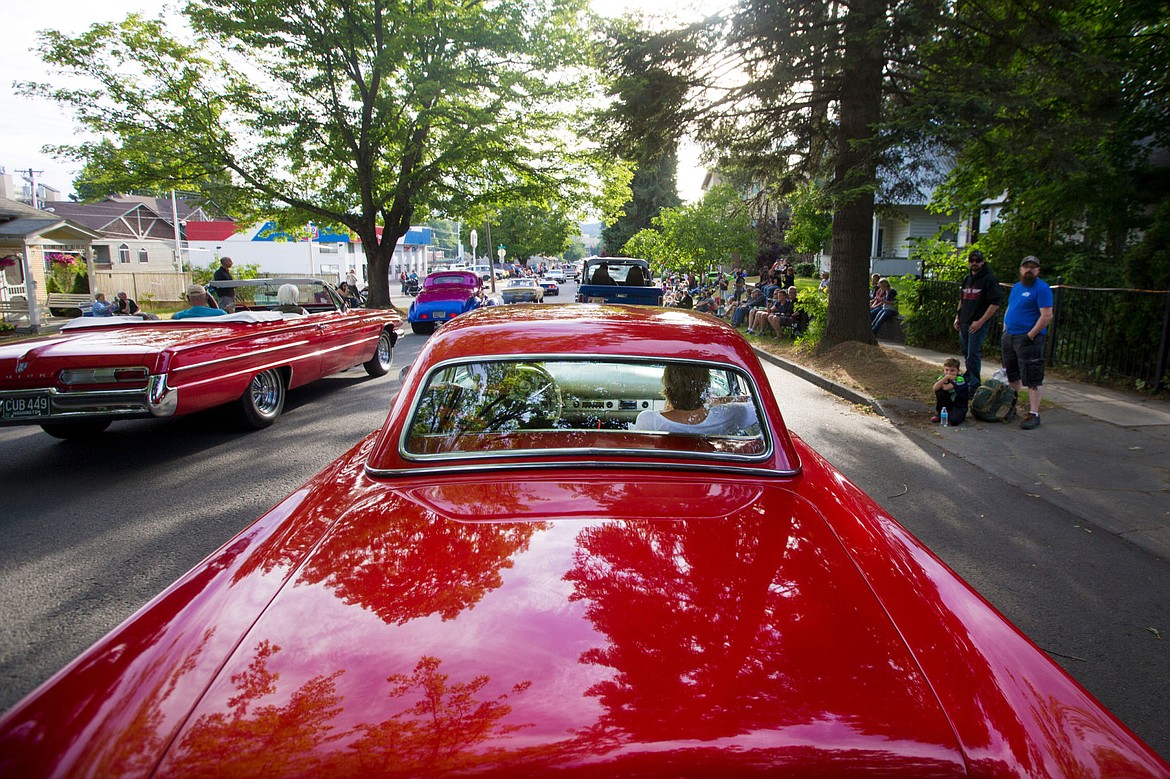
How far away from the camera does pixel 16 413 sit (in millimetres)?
5664

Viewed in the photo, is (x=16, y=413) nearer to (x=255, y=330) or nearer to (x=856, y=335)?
(x=255, y=330)

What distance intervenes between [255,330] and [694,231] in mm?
20731

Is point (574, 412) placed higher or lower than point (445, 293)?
lower

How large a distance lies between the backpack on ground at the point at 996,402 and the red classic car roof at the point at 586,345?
6.43m

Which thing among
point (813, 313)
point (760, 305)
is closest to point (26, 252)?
point (760, 305)

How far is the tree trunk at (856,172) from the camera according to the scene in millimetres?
9969

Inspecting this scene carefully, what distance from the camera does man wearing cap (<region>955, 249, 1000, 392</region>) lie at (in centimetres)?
873

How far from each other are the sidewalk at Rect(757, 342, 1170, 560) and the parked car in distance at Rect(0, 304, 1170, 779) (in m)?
4.01

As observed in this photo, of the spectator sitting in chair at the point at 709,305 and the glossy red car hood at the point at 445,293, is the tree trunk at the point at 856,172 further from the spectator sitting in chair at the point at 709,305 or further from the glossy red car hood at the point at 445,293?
the glossy red car hood at the point at 445,293

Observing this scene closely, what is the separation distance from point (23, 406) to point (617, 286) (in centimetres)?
1286

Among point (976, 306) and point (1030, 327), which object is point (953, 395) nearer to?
point (1030, 327)

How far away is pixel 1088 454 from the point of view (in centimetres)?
696

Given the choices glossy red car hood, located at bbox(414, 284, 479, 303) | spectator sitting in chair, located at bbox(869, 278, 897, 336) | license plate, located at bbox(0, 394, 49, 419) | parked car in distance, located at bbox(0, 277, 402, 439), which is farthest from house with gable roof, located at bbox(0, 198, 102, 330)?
spectator sitting in chair, located at bbox(869, 278, 897, 336)

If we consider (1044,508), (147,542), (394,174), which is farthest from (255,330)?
(394,174)
